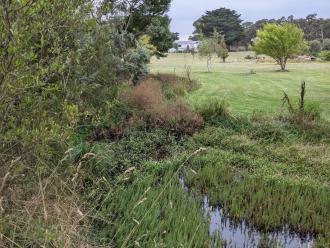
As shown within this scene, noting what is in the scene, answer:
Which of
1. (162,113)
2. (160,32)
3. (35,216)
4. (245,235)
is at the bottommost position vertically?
(245,235)

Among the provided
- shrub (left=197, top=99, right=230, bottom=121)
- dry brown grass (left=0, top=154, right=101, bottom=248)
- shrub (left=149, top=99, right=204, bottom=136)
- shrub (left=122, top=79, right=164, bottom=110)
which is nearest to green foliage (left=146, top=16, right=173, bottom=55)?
shrub (left=122, top=79, right=164, bottom=110)

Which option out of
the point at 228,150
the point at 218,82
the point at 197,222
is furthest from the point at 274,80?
the point at 197,222

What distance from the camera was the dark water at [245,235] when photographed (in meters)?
6.61

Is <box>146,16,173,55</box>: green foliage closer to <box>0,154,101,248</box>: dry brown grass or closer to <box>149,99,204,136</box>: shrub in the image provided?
<box>149,99,204,136</box>: shrub

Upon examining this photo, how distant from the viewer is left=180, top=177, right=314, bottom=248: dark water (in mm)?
6613

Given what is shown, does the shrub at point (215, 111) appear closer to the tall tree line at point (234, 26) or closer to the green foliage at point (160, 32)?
the green foliage at point (160, 32)

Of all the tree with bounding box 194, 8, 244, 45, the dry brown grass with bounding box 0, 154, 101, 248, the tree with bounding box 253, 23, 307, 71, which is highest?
the tree with bounding box 194, 8, 244, 45

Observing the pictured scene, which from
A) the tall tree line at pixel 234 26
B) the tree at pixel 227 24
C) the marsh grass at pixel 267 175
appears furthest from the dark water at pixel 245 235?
the tree at pixel 227 24

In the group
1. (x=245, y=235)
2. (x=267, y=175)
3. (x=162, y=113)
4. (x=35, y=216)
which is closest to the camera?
(x=35, y=216)

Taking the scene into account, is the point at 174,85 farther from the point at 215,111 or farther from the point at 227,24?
the point at 227,24

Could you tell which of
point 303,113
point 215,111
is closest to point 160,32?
point 215,111

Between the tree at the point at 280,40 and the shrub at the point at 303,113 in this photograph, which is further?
the tree at the point at 280,40

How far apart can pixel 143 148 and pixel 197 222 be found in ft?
16.5

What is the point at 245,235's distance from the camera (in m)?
6.98
